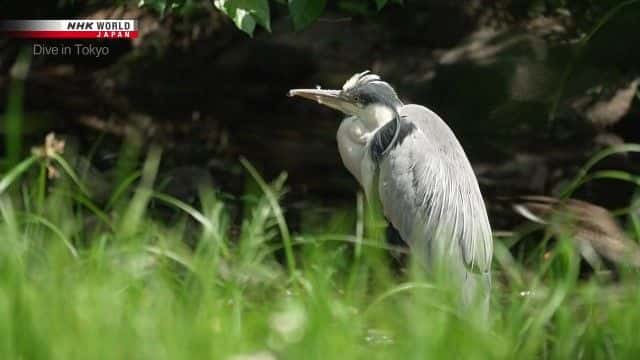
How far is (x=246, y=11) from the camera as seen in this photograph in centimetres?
385

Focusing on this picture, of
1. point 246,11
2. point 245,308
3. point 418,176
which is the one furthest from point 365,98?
point 245,308

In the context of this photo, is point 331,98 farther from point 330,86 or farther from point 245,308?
point 330,86

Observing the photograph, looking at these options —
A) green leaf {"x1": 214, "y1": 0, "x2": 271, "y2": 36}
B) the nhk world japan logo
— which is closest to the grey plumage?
green leaf {"x1": 214, "y1": 0, "x2": 271, "y2": 36}

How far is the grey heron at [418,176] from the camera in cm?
423

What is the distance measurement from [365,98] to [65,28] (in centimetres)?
311

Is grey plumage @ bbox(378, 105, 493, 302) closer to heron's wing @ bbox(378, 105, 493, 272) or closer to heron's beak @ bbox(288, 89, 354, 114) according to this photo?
heron's wing @ bbox(378, 105, 493, 272)

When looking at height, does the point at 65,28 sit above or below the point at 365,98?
above

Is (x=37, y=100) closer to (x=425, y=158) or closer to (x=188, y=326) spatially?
(x=425, y=158)

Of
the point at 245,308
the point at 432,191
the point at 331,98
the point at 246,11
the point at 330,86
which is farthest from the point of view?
the point at 330,86

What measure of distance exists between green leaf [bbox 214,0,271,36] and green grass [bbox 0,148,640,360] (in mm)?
570

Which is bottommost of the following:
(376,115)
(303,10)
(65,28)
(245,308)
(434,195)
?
(245,308)

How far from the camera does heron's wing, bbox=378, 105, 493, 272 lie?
423 centimetres

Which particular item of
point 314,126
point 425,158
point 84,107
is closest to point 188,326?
point 425,158

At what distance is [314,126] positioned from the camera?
927 cm
